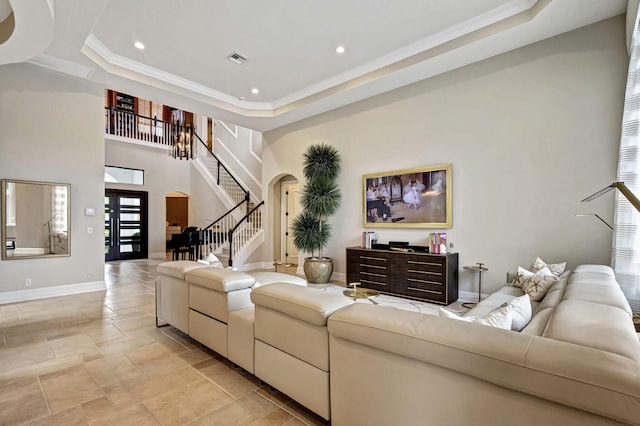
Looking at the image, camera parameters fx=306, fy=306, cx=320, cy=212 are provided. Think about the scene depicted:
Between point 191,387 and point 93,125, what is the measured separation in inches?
213

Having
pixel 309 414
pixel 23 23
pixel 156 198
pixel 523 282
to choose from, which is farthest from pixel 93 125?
pixel 523 282

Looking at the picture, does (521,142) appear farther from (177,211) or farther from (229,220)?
(177,211)

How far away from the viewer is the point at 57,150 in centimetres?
527

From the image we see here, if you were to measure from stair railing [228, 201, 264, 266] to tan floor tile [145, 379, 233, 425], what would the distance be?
5249 mm

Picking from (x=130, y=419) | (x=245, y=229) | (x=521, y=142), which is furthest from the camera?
(x=245, y=229)

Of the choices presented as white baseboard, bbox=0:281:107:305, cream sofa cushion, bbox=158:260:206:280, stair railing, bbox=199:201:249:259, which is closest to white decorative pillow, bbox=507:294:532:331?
cream sofa cushion, bbox=158:260:206:280

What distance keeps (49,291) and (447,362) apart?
6426 mm

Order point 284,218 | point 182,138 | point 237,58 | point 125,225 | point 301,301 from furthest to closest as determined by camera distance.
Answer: point 125,225 → point 284,218 → point 182,138 → point 237,58 → point 301,301

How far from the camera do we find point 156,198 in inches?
394

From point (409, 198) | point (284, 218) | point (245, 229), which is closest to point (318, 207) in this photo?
point (409, 198)

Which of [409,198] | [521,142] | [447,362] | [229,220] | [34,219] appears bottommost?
[447,362]

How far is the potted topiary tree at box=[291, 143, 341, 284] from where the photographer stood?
6180mm

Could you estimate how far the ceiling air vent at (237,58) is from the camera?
15.5ft

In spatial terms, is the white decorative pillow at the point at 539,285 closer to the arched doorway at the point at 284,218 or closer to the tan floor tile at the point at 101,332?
the tan floor tile at the point at 101,332
